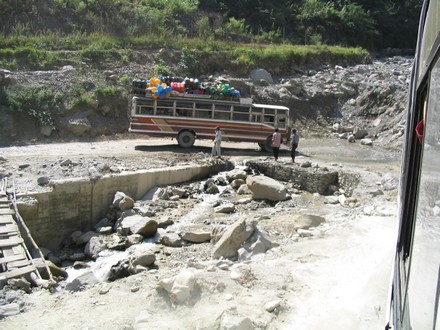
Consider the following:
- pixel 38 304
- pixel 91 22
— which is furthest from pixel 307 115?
pixel 38 304

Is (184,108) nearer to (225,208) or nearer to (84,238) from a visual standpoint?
(225,208)

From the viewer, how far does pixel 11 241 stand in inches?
368

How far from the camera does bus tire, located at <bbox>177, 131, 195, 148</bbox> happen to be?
17734 millimetres

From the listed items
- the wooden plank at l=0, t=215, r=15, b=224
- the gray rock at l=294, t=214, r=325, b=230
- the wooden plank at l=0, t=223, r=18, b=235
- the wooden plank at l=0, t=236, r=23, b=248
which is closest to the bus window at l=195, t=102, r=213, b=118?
the gray rock at l=294, t=214, r=325, b=230

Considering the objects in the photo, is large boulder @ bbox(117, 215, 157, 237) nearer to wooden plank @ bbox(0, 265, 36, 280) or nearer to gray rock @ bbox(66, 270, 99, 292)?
wooden plank @ bbox(0, 265, 36, 280)

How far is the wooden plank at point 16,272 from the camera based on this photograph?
796 centimetres

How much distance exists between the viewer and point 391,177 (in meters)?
13.5

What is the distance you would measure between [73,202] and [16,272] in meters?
4.37

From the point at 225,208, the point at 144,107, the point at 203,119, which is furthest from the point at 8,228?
the point at 203,119

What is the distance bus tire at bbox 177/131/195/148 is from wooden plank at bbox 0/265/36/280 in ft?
32.0

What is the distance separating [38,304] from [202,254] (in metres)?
3.20

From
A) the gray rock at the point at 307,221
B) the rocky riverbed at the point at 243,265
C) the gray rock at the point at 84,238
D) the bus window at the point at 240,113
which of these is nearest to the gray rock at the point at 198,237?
the rocky riverbed at the point at 243,265

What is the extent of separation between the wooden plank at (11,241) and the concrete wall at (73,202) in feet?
5.88

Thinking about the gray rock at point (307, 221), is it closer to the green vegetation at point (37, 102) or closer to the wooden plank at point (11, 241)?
the wooden plank at point (11, 241)
